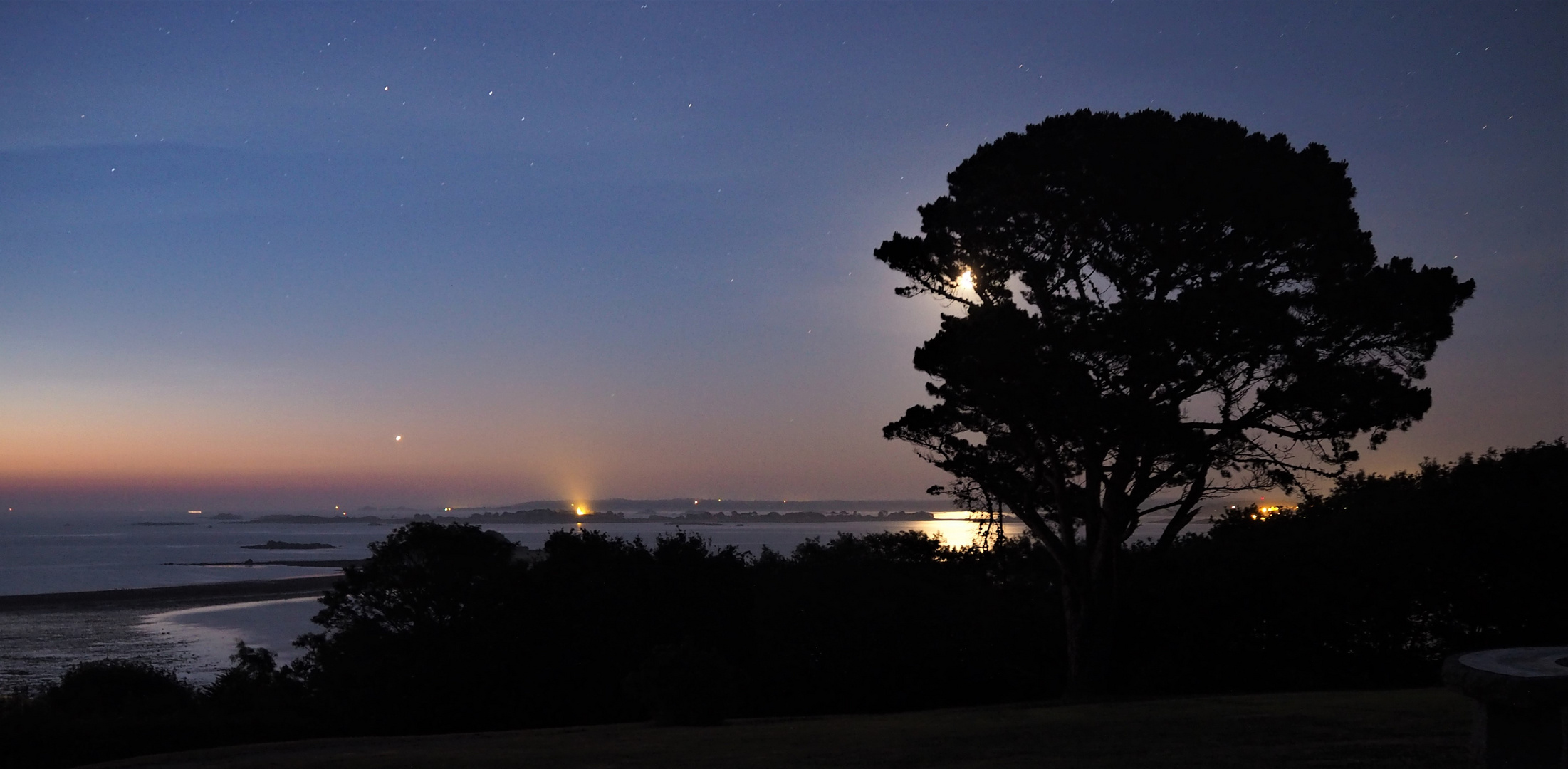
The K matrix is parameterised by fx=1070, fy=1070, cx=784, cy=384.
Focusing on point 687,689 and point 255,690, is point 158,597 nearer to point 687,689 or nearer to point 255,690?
point 255,690

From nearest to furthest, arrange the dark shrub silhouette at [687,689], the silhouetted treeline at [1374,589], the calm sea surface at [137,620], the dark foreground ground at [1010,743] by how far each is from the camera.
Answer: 1. the dark foreground ground at [1010,743]
2. the dark shrub silhouette at [687,689]
3. the silhouetted treeline at [1374,589]
4. the calm sea surface at [137,620]

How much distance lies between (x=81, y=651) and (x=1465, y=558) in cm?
3784

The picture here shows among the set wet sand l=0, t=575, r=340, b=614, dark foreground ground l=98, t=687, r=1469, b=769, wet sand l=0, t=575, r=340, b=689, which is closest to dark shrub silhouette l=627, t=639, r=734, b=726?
dark foreground ground l=98, t=687, r=1469, b=769

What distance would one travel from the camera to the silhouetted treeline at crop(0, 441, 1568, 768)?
1820 centimetres

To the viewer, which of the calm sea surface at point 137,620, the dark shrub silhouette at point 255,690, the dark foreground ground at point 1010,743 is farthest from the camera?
the calm sea surface at point 137,620

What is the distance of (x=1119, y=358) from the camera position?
16.9m

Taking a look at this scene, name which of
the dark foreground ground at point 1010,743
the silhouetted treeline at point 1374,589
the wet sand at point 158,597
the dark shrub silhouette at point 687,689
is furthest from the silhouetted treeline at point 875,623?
the wet sand at point 158,597

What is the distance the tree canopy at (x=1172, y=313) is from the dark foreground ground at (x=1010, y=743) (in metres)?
5.25

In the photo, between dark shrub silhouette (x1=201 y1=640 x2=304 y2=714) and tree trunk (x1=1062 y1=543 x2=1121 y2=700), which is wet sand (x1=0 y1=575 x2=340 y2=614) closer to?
dark shrub silhouette (x1=201 y1=640 x2=304 y2=714)

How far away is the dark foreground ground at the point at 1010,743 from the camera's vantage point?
26.7 ft

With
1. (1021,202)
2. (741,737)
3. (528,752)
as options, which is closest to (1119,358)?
(1021,202)

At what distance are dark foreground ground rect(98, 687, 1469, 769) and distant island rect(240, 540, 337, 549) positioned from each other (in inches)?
4965

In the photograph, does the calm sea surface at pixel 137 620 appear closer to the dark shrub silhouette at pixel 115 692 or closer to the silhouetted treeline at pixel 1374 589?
the silhouetted treeline at pixel 1374 589

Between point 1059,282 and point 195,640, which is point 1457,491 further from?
point 195,640
